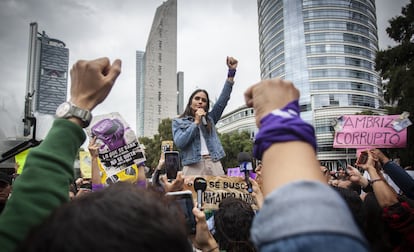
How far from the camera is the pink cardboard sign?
530cm

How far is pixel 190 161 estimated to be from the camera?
3434 millimetres

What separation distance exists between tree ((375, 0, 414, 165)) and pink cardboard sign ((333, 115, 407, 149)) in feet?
25.2

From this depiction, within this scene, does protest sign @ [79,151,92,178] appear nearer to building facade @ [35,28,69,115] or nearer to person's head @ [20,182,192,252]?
person's head @ [20,182,192,252]

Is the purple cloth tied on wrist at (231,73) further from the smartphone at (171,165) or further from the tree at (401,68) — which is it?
the tree at (401,68)

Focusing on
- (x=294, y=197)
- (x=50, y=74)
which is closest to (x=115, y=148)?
(x=294, y=197)

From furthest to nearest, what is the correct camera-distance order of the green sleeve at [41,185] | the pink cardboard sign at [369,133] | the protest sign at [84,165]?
the protest sign at [84,165]
the pink cardboard sign at [369,133]
the green sleeve at [41,185]

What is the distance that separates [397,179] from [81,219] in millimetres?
2718

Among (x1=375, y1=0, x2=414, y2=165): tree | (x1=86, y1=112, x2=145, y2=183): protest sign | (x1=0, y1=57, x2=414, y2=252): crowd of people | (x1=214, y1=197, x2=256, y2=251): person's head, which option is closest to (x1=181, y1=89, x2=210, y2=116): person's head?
(x1=86, y1=112, x2=145, y2=183): protest sign

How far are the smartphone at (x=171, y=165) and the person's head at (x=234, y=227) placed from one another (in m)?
0.80

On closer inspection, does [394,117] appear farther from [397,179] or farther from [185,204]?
[185,204]

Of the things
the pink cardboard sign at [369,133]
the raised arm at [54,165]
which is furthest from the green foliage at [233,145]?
the raised arm at [54,165]

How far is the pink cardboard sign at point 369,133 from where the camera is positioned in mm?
5301

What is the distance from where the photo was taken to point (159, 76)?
66.9m

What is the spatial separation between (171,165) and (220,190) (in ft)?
1.67
